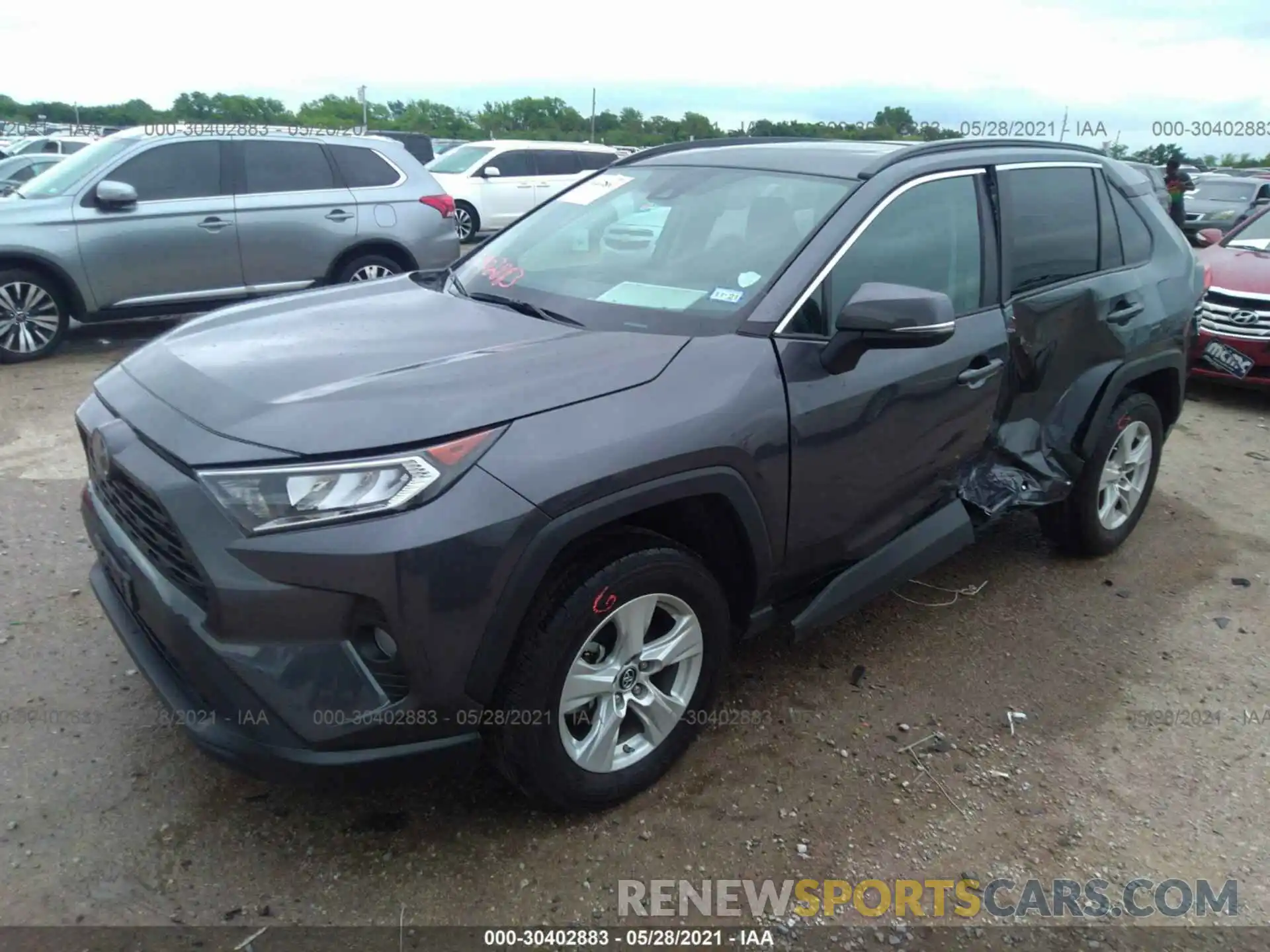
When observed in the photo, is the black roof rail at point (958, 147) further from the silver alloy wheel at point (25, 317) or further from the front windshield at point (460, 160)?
the front windshield at point (460, 160)

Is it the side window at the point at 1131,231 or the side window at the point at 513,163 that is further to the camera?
the side window at the point at 513,163

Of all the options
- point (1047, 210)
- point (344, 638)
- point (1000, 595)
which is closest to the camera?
point (344, 638)

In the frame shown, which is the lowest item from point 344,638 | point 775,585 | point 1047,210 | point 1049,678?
point 1049,678

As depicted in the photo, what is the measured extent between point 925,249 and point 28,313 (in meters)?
6.64

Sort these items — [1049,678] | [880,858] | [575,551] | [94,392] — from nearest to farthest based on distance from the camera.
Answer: [575,551] → [880,858] → [94,392] → [1049,678]

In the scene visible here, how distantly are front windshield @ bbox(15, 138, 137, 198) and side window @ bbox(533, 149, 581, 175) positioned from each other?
9432mm

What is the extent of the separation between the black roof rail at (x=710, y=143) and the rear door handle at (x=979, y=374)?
3.56 ft

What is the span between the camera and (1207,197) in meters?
18.4

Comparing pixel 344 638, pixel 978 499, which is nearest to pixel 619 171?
pixel 978 499

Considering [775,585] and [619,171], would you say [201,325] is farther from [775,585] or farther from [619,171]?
[775,585]

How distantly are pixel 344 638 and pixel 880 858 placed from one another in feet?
5.12

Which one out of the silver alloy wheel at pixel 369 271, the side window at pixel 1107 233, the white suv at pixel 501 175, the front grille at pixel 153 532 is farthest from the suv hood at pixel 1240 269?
the white suv at pixel 501 175

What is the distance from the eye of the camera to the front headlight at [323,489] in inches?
84.0

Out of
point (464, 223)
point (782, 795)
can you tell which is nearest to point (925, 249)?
point (782, 795)
